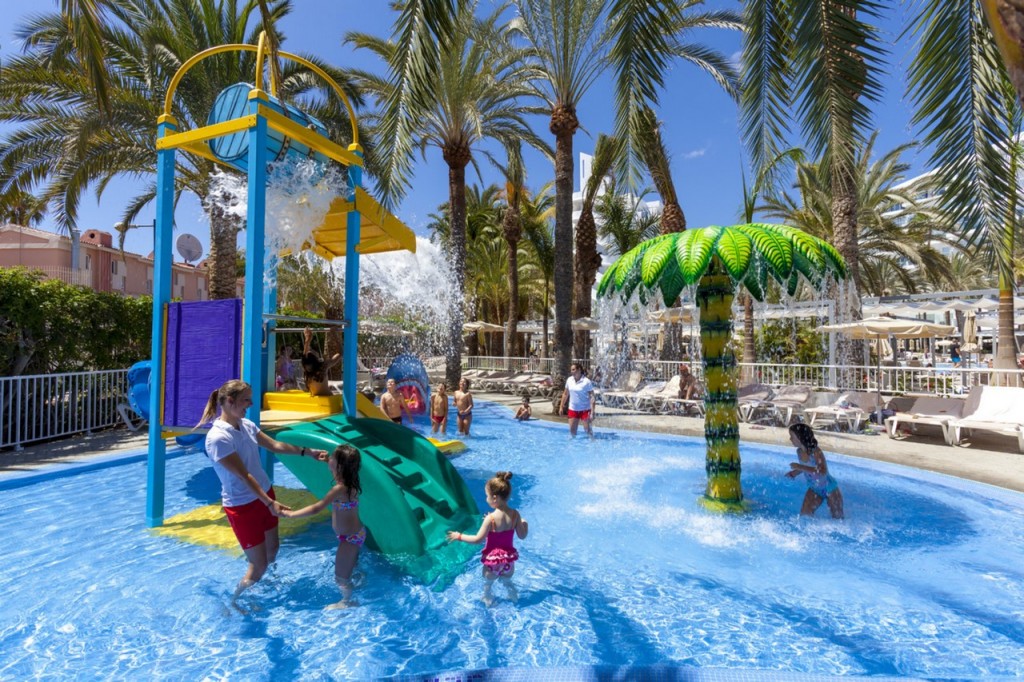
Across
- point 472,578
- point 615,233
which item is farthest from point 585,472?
point 615,233

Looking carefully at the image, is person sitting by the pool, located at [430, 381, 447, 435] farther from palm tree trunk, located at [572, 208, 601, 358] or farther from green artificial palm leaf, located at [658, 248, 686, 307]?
palm tree trunk, located at [572, 208, 601, 358]

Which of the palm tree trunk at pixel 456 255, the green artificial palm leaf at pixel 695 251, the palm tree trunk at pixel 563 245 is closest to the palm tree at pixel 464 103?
the palm tree trunk at pixel 456 255

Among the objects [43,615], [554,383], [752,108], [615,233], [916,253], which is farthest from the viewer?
[615,233]

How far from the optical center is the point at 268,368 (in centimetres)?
670

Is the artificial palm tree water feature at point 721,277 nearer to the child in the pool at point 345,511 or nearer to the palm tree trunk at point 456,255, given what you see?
the child in the pool at point 345,511

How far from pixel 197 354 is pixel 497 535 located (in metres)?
3.55

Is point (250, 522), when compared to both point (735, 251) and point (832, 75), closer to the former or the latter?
point (735, 251)

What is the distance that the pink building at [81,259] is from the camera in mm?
27781

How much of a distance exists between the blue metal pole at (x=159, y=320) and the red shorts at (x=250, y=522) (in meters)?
2.43

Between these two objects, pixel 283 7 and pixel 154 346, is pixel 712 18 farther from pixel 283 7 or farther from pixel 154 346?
pixel 154 346

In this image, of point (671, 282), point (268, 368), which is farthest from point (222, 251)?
point (671, 282)

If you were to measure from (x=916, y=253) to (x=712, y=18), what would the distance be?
14928 mm

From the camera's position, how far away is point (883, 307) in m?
19.2

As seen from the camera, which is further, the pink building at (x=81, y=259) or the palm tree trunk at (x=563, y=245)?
the pink building at (x=81, y=259)
